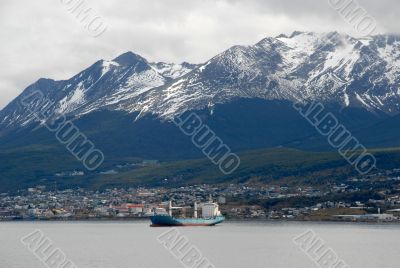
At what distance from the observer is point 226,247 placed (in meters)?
114

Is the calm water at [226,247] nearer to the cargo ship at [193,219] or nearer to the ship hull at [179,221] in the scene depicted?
the ship hull at [179,221]

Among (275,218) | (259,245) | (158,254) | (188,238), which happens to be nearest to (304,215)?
(275,218)

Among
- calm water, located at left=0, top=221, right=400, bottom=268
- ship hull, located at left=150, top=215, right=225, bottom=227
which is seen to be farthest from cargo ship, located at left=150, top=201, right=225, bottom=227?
calm water, located at left=0, top=221, right=400, bottom=268

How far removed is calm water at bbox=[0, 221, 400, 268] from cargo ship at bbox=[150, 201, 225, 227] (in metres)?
21.8

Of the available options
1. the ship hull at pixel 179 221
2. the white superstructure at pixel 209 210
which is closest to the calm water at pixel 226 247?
the ship hull at pixel 179 221

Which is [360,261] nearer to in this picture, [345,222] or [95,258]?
[95,258]

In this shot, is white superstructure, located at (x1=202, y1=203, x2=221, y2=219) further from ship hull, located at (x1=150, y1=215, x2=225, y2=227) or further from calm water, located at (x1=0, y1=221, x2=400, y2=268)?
calm water, located at (x1=0, y1=221, x2=400, y2=268)

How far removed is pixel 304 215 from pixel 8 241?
76.6 m

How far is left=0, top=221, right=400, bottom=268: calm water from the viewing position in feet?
306

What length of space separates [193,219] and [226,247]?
2833 inches

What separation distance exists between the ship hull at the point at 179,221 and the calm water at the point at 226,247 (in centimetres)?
2163

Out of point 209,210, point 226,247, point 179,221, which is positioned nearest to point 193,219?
point 209,210

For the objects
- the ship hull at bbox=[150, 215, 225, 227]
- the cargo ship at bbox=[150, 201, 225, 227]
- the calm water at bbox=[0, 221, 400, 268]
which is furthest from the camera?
the cargo ship at bbox=[150, 201, 225, 227]

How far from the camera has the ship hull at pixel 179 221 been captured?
175625 millimetres
